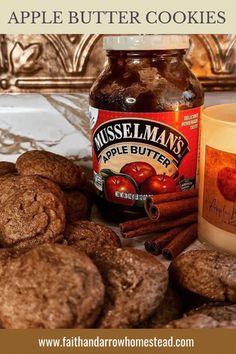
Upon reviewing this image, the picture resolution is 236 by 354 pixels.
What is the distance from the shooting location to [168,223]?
32.7 inches

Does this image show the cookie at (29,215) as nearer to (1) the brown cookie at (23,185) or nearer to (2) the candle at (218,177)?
(1) the brown cookie at (23,185)

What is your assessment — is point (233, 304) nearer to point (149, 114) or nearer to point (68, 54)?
point (149, 114)

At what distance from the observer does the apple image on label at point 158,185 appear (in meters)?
A: 0.80

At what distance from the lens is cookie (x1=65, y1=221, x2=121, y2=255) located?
705 millimetres

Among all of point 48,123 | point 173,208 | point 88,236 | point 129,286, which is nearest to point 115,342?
point 129,286

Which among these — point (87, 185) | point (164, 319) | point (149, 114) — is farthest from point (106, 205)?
point (164, 319)

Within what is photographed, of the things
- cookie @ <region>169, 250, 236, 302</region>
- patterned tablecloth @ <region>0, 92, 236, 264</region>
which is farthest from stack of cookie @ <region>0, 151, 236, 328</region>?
patterned tablecloth @ <region>0, 92, 236, 264</region>

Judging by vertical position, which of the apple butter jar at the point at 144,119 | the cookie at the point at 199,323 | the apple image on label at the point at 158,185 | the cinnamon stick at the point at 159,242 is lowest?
the cinnamon stick at the point at 159,242

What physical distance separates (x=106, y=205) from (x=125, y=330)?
34 cm

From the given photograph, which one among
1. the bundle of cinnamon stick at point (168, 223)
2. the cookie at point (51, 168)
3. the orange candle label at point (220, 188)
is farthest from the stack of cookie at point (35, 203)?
the orange candle label at point (220, 188)

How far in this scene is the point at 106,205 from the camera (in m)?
0.85

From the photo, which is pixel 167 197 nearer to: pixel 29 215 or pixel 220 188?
pixel 220 188

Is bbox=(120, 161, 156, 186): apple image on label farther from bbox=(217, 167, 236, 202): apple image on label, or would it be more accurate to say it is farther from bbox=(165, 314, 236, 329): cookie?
bbox=(165, 314, 236, 329): cookie

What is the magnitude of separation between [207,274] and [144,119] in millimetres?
265
